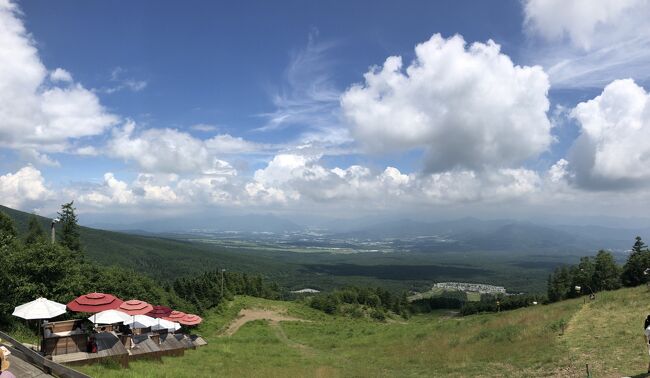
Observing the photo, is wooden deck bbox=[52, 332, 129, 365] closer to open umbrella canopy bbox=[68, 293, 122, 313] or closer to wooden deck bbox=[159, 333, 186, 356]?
open umbrella canopy bbox=[68, 293, 122, 313]

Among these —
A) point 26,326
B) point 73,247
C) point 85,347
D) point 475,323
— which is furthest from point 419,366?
point 73,247

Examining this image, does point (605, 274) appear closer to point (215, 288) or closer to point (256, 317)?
point (256, 317)

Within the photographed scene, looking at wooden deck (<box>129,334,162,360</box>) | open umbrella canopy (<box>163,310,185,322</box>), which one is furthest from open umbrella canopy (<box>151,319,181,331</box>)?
wooden deck (<box>129,334,162,360</box>)

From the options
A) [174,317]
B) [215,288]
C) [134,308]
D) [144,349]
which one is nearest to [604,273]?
[215,288]

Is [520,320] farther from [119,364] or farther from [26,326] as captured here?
[26,326]

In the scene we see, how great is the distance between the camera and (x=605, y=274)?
2689 inches

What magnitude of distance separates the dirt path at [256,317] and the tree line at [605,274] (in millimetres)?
44186

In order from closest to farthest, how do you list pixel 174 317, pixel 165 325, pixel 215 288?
pixel 165 325
pixel 174 317
pixel 215 288

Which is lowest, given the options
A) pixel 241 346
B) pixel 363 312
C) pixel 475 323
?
pixel 363 312

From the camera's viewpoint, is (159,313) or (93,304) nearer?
(93,304)

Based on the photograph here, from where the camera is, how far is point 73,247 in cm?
6184

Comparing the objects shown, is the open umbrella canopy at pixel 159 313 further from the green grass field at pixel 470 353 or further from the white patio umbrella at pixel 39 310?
the white patio umbrella at pixel 39 310

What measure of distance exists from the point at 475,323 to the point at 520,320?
4.98 meters

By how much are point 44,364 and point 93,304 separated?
8.71 metres
